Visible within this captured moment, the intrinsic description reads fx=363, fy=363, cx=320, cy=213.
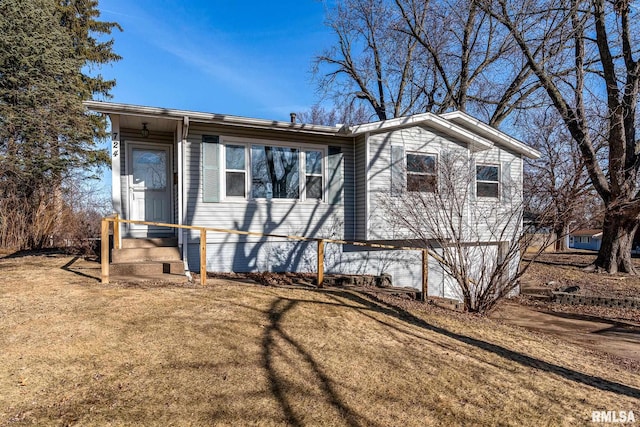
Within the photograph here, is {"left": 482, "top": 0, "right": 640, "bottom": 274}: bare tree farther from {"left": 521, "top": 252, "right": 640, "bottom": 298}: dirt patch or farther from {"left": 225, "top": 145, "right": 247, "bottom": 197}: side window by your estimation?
{"left": 225, "top": 145, "right": 247, "bottom": 197}: side window

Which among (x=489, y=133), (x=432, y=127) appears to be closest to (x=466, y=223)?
(x=432, y=127)

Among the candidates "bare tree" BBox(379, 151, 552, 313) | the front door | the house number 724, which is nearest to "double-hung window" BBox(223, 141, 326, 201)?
the front door

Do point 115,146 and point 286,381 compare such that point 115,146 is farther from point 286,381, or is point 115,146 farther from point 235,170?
point 286,381

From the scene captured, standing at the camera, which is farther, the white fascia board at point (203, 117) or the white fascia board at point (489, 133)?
the white fascia board at point (489, 133)

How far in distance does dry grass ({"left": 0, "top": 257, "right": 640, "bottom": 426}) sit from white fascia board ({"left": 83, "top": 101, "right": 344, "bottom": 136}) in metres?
3.49

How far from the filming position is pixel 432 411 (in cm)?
324

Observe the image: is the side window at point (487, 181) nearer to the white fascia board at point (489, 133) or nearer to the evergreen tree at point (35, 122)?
the white fascia board at point (489, 133)

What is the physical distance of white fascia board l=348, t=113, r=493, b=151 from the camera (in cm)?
933

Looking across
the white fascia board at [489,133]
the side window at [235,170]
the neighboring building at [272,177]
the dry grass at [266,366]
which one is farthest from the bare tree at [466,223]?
the side window at [235,170]

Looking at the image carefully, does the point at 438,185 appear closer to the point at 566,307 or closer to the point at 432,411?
the point at 566,307

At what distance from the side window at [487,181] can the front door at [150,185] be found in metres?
8.90

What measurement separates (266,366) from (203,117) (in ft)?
19.3

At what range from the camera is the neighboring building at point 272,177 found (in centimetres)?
830

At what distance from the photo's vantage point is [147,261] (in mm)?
7191
